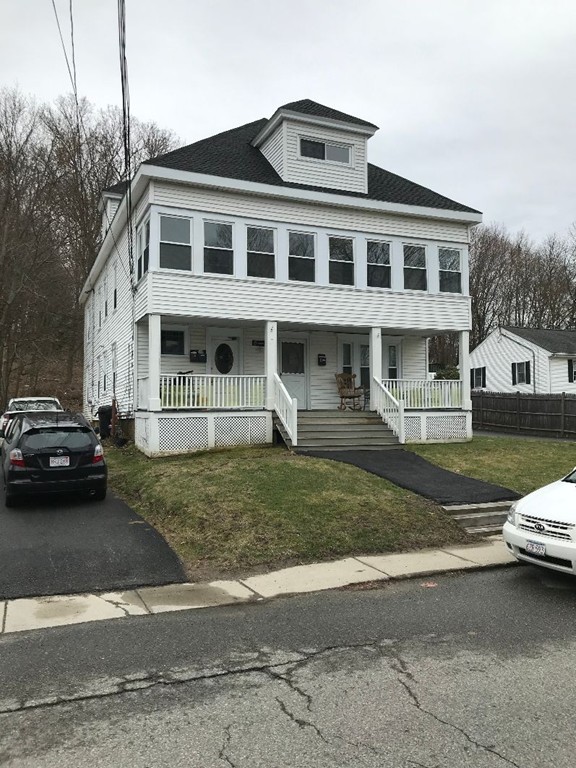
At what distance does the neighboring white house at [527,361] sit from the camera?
101 feet

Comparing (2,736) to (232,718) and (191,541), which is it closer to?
(232,718)

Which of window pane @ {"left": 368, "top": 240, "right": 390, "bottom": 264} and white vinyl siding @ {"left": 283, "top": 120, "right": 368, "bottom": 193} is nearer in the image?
white vinyl siding @ {"left": 283, "top": 120, "right": 368, "bottom": 193}

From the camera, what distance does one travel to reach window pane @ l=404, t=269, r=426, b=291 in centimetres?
1809

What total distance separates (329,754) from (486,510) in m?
7.34

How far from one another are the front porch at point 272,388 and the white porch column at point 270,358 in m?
0.03

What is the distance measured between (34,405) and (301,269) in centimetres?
971

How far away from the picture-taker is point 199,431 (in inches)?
592

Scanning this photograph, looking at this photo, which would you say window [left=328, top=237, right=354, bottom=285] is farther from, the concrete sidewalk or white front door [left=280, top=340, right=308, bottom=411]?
the concrete sidewalk

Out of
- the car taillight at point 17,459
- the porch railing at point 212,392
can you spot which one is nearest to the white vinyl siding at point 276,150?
the porch railing at point 212,392

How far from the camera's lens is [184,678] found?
430 cm

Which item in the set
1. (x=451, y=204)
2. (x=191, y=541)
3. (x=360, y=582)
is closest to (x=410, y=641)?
(x=360, y=582)

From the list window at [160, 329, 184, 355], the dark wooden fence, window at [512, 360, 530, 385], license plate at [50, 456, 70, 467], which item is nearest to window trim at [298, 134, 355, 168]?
window at [160, 329, 184, 355]

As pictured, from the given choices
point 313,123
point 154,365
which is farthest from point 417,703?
point 313,123

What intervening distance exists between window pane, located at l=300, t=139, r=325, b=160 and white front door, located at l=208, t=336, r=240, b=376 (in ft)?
19.0
